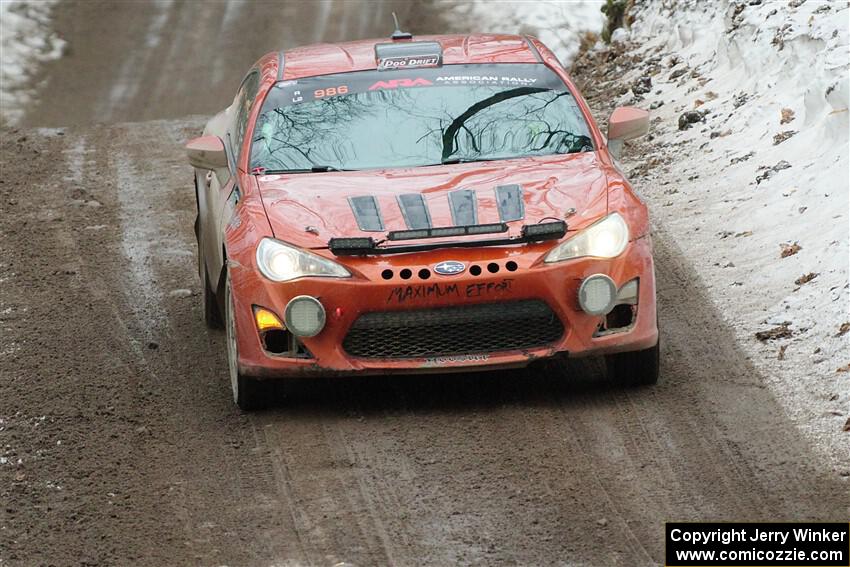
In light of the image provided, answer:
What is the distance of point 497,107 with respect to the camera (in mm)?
8094

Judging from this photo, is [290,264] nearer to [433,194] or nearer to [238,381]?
[238,381]

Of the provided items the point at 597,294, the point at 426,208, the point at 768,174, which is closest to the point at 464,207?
the point at 426,208

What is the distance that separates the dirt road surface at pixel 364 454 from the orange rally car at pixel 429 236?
1.05 ft

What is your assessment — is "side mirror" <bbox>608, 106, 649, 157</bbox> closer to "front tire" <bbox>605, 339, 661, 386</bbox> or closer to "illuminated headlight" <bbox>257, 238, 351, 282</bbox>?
"front tire" <bbox>605, 339, 661, 386</bbox>

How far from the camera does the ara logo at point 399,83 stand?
8.25 metres

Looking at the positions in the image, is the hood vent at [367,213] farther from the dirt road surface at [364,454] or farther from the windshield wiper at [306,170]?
the dirt road surface at [364,454]

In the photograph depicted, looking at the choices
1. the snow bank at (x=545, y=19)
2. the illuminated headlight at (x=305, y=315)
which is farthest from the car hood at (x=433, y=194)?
the snow bank at (x=545, y=19)

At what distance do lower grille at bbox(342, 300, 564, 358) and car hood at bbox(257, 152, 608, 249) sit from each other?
37 centimetres

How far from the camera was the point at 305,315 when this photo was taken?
22.5 feet

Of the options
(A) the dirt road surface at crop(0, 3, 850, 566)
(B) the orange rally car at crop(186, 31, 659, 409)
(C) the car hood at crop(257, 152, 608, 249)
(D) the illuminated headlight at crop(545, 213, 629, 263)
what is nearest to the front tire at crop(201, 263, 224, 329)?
(A) the dirt road surface at crop(0, 3, 850, 566)

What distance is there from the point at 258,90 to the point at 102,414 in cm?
213

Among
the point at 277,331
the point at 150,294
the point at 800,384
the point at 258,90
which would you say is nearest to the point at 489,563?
the point at 277,331

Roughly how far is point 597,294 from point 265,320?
1.51 m

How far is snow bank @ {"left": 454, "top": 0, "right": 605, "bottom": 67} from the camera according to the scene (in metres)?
18.0
